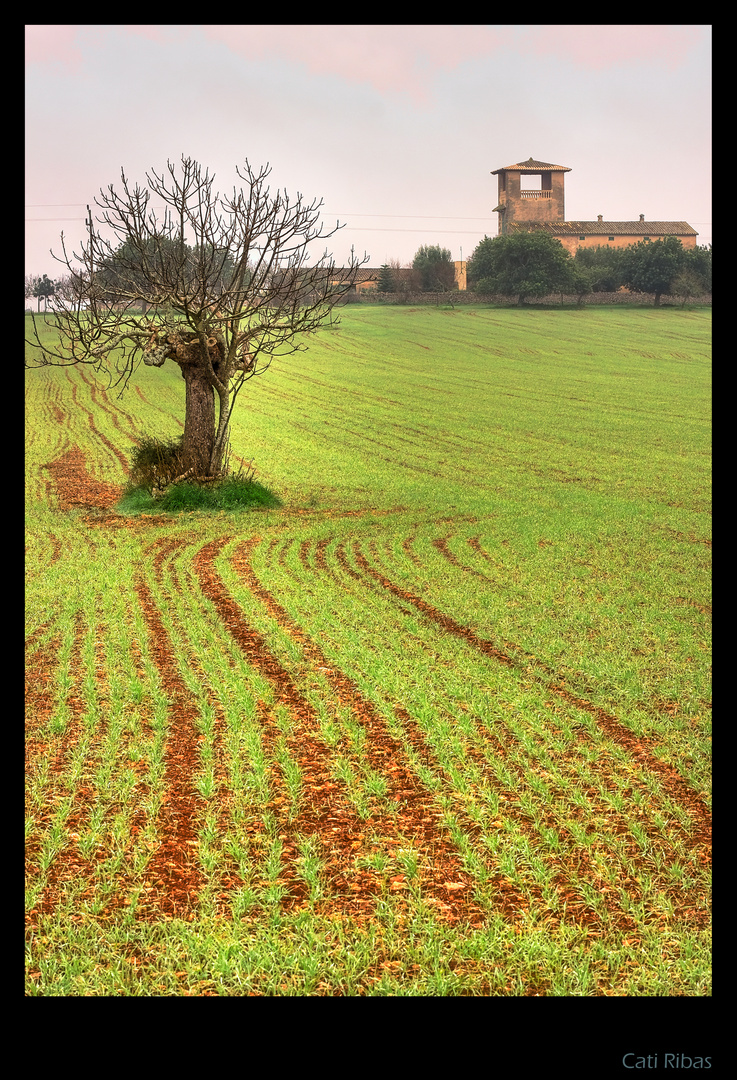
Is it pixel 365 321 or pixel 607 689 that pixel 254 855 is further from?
pixel 365 321

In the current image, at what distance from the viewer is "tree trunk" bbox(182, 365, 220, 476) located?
17953 mm

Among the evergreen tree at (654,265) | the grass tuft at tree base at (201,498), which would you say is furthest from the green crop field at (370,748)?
the evergreen tree at (654,265)

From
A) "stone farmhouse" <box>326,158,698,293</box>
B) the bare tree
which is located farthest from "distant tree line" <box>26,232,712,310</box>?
the bare tree

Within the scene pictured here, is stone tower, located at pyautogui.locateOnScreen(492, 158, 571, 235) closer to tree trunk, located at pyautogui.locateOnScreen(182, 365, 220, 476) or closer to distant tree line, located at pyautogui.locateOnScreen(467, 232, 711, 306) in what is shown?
distant tree line, located at pyautogui.locateOnScreen(467, 232, 711, 306)

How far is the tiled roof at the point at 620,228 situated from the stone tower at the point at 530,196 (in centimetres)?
104

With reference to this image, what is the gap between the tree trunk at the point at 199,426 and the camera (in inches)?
707

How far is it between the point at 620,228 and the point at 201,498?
94.9 m

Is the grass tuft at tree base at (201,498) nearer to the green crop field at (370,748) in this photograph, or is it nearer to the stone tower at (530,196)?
the green crop field at (370,748)

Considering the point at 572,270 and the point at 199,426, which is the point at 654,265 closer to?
the point at 572,270

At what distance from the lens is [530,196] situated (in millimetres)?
94875

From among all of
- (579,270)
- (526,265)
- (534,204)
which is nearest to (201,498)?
(526,265)

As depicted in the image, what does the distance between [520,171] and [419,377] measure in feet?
192

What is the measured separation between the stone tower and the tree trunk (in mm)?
82058

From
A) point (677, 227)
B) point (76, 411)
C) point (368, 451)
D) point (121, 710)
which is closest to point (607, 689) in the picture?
point (121, 710)
